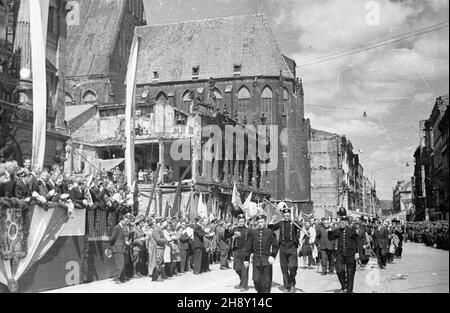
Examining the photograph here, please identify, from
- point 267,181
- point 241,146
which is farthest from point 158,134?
point 267,181

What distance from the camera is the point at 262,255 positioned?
1226 centimetres

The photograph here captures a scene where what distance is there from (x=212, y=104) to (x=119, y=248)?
3930 cm

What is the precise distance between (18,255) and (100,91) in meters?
51.3

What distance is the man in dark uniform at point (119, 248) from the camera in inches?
588

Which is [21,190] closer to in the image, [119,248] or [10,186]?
[10,186]

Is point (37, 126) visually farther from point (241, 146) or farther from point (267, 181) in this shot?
point (267, 181)

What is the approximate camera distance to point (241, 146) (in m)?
48.3

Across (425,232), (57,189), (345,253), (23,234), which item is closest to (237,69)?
(425,232)

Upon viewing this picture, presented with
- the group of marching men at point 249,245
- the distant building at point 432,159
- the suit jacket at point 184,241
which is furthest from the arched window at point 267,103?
the suit jacket at point 184,241

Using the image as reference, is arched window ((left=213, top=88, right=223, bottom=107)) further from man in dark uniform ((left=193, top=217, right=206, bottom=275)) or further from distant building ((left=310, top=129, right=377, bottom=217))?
man in dark uniform ((left=193, top=217, right=206, bottom=275))

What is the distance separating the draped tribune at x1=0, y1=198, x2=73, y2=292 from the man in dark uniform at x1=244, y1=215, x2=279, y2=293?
481 cm

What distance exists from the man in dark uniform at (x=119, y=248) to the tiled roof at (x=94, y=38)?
48839 mm

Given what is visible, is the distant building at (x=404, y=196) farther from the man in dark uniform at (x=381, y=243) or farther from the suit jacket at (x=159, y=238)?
the suit jacket at (x=159, y=238)

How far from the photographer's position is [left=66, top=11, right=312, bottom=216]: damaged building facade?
4075 cm
